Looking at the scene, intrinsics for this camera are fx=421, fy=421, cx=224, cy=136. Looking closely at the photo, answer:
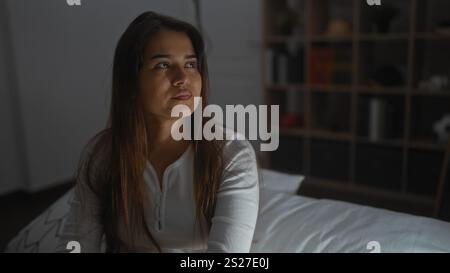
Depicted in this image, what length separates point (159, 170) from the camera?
519 millimetres

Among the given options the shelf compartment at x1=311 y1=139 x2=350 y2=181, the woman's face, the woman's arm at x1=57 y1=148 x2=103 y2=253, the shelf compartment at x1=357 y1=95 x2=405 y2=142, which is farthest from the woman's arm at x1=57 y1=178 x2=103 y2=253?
the shelf compartment at x1=357 y1=95 x2=405 y2=142

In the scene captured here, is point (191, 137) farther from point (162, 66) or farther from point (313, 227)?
point (313, 227)

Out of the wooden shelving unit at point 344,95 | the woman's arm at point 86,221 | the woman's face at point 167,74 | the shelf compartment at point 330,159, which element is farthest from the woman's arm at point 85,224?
the shelf compartment at point 330,159

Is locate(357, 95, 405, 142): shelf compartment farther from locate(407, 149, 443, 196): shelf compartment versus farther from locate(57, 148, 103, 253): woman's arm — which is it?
locate(57, 148, 103, 253): woman's arm

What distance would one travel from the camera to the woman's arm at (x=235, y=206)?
1.64 feet

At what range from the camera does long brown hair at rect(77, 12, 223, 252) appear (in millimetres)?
486

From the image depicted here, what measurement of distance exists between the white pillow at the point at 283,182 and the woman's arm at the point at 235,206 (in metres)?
0.10

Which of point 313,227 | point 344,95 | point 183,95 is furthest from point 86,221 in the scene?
point 344,95

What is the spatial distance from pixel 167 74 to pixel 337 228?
0.35 metres

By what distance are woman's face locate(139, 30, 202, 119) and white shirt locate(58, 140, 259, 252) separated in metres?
0.07

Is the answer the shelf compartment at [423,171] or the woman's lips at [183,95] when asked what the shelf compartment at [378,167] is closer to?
the shelf compartment at [423,171]
